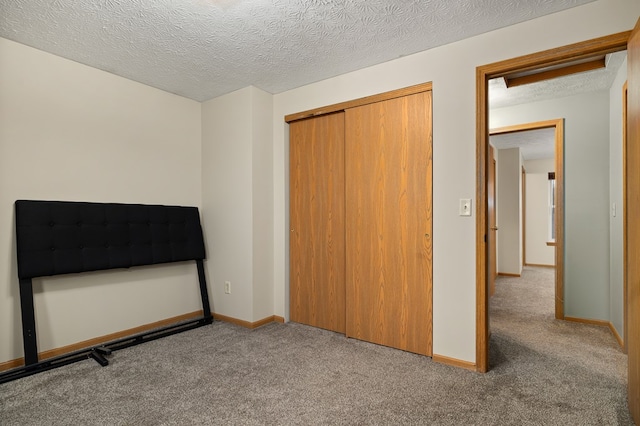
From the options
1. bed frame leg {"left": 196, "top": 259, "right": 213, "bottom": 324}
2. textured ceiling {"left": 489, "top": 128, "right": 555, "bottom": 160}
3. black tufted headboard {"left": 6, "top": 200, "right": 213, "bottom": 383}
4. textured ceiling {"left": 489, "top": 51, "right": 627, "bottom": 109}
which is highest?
textured ceiling {"left": 489, "top": 51, "right": 627, "bottom": 109}

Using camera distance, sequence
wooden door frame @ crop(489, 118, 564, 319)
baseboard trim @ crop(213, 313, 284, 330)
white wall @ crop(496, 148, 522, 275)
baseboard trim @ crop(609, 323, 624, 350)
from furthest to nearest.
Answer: white wall @ crop(496, 148, 522, 275) < wooden door frame @ crop(489, 118, 564, 319) < baseboard trim @ crop(213, 313, 284, 330) < baseboard trim @ crop(609, 323, 624, 350)

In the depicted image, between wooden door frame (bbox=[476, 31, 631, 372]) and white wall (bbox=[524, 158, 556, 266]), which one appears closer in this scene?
wooden door frame (bbox=[476, 31, 631, 372])

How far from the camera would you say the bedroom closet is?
254 centimetres

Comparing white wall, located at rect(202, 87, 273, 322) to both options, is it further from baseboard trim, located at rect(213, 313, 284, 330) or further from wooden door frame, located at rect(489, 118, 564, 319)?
wooden door frame, located at rect(489, 118, 564, 319)

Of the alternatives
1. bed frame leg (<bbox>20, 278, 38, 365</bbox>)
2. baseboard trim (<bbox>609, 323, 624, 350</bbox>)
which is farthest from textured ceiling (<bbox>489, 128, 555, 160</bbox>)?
bed frame leg (<bbox>20, 278, 38, 365</bbox>)

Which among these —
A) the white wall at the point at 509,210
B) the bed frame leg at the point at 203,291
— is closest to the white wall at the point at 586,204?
the white wall at the point at 509,210

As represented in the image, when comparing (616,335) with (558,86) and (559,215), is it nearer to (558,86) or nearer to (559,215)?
(559,215)

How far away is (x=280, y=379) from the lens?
7.10 feet

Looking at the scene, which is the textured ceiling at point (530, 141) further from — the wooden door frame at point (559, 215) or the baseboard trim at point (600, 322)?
the baseboard trim at point (600, 322)

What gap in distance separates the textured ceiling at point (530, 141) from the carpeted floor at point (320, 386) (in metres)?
3.21

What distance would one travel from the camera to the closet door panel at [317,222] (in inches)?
121

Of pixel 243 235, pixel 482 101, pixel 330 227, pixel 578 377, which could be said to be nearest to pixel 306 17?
pixel 482 101

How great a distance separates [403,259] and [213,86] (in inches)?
94.7

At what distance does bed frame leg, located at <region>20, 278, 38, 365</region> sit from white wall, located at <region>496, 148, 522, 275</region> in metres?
6.49
